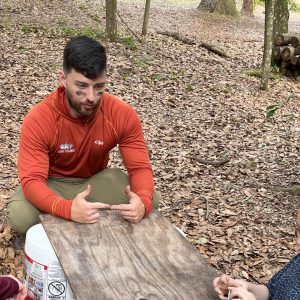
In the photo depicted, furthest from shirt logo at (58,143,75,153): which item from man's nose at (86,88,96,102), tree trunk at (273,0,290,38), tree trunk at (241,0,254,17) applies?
tree trunk at (241,0,254,17)

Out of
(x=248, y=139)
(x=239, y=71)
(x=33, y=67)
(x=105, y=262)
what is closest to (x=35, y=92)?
(x=33, y=67)

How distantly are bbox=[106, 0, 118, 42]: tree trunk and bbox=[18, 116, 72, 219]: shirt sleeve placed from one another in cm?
846

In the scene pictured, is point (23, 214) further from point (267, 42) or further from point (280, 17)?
→ point (280, 17)

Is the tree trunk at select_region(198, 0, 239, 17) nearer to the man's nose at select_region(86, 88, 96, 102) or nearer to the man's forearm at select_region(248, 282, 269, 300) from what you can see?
the man's nose at select_region(86, 88, 96, 102)

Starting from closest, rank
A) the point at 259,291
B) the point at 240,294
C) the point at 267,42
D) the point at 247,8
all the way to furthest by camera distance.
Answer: the point at 240,294 → the point at 259,291 → the point at 267,42 → the point at 247,8

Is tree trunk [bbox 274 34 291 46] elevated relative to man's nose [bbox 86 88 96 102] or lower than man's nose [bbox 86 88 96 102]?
lower

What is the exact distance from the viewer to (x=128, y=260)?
8.55 feet

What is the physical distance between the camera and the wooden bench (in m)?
2.37

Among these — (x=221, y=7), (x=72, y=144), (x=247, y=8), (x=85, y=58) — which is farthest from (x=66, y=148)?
(x=247, y=8)

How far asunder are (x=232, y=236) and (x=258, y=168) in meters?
1.66

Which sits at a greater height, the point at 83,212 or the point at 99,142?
the point at 99,142

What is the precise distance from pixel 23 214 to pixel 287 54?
8834 millimetres

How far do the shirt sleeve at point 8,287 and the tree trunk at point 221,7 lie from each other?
63.1 ft

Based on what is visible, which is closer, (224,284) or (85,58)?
(224,284)
